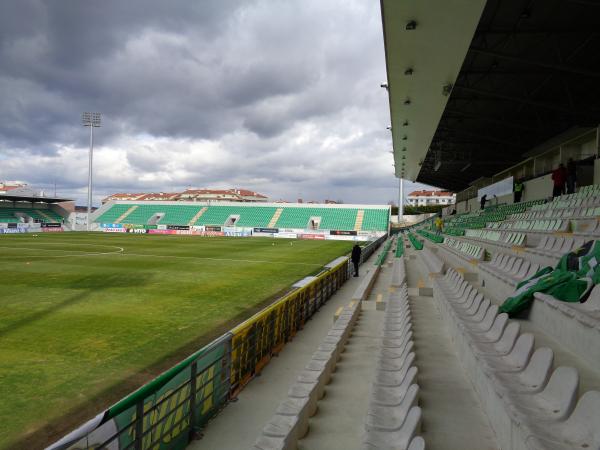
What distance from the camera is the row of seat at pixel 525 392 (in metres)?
1.59

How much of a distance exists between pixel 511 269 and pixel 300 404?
3953 millimetres

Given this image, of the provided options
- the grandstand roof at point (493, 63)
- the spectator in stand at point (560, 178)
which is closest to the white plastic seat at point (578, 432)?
the grandstand roof at point (493, 63)

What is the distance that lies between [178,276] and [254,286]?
3194 millimetres

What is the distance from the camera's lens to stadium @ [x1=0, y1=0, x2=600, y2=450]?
2346 millimetres

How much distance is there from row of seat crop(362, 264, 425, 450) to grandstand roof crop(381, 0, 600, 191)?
6.03 metres

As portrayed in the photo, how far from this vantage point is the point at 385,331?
4496mm

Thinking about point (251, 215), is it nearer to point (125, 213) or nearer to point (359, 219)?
point (359, 219)

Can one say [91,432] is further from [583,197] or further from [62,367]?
[583,197]

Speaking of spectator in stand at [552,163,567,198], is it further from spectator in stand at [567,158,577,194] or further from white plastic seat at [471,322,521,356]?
white plastic seat at [471,322,521,356]

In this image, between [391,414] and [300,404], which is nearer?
[391,414]

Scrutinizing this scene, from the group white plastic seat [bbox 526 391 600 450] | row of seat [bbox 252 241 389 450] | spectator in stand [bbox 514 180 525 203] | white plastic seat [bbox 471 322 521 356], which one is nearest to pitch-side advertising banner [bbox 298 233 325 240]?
spectator in stand [bbox 514 180 525 203]

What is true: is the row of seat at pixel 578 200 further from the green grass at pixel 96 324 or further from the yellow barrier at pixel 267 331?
the green grass at pixel 96 324

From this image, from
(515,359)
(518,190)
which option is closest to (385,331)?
(515,359)

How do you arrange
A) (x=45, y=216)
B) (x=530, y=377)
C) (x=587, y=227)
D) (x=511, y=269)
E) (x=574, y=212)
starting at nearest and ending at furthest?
(x=530, y=377)
(x=511, y=269)
(x=587, y=227)
(x=574, y=212)
(x=45, y=216)
